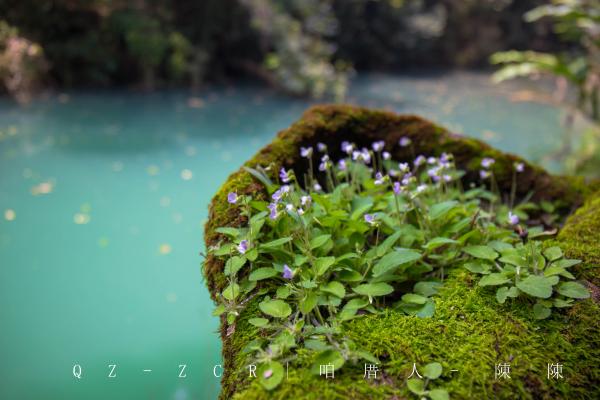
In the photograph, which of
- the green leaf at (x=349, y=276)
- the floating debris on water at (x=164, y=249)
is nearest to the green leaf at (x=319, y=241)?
the green leaf at (x=349, y=276)

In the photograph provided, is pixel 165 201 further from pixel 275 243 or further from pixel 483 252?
pixel 483 252

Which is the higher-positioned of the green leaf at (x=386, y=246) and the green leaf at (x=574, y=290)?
the green leaf at (x=386, y=246)

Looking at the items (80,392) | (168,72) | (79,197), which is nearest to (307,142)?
(80,392)

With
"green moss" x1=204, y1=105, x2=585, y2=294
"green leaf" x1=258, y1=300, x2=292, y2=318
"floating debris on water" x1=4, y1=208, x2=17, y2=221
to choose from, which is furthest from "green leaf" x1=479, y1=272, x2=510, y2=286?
"floating debris on water" x1=4, y1=208, x2=17, y2=221

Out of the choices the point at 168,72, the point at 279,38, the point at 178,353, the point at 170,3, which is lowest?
the point at 178,353

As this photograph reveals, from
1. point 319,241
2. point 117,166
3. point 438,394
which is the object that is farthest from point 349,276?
point 117,166

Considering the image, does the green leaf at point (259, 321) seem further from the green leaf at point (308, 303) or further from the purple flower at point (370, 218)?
the purple flower at point (370, 218)

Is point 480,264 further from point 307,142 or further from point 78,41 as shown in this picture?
point 78,41
